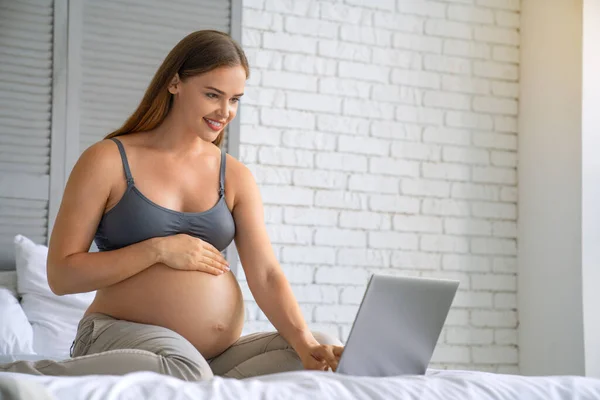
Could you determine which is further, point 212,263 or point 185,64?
point 185,64

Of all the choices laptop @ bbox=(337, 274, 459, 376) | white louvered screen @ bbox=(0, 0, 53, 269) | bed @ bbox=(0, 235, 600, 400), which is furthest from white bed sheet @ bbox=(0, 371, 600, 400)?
white louvered screen @ bbox=(0, 0, 53, 269)

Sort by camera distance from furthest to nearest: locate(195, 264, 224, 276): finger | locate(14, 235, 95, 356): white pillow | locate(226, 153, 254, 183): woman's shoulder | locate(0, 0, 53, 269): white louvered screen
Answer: locate(0, 0, 53, 269): white louvered screen → locate(14, 235, 95, 356): white pillow → locate(226, 153, 254, 183): woman's shoulder → locate(195, 264, 224, 276): finger

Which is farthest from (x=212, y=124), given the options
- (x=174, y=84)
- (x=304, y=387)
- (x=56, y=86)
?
(x=56, y=86)

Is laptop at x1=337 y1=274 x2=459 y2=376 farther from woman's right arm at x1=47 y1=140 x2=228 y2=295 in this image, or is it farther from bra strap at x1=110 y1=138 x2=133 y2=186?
bra strap at x1=110 y1=138 x2=133 y2=186

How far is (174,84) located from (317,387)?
42.3 inches

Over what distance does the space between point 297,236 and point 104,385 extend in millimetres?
3043

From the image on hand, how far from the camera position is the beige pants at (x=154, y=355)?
162cm

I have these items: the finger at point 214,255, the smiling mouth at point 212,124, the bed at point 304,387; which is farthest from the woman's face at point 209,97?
the bed at point 304,387

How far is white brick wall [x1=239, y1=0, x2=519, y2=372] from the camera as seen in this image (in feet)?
14.1

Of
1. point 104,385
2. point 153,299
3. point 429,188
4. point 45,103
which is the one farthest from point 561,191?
point 104,385

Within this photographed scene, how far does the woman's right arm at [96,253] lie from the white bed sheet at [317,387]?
1.81ft

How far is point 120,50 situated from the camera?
395cm

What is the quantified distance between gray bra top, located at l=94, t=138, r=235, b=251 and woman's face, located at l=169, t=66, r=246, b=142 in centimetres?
20

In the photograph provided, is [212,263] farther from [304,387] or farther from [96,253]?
[304,387]
